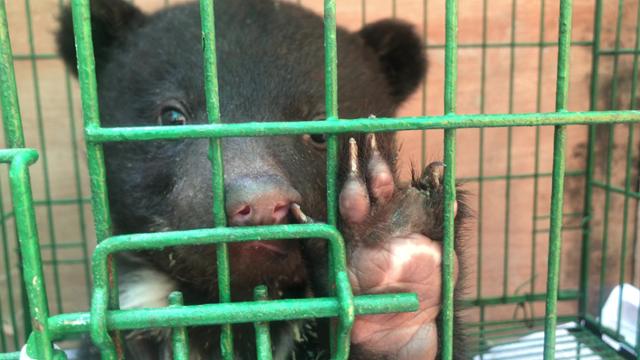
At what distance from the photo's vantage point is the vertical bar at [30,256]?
0.90 meters

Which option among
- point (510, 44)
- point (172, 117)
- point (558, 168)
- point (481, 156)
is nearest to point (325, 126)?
point (558, 168)

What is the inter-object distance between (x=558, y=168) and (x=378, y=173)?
345 mm

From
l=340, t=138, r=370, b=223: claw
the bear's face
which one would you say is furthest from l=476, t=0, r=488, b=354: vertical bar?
l=340, t=138, r=370, b=223: claw

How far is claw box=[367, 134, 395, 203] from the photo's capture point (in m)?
1.06

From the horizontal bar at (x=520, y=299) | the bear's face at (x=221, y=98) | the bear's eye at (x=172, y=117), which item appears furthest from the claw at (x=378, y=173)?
the horizontal bar at (x=520, y=299)

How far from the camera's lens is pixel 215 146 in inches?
37.8

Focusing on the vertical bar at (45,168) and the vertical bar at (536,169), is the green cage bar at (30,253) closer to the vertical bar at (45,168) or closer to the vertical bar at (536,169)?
the vertical bar at (45,168)

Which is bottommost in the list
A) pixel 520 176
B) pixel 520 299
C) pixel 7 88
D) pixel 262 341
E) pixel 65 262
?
pixel 520 299

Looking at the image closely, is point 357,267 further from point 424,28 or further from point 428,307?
point 424,28

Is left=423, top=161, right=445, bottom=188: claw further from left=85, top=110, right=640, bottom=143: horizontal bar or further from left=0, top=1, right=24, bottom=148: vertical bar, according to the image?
left=0, top=1, right=24, bottom=148: vertical bar

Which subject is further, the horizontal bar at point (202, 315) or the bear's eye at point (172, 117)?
the bear's eye at point (172, 117)

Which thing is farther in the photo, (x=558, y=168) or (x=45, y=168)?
(x=45, y=168)

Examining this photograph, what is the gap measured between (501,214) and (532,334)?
A: 30.9 inches

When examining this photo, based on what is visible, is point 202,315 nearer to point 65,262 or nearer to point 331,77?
point 331,77
